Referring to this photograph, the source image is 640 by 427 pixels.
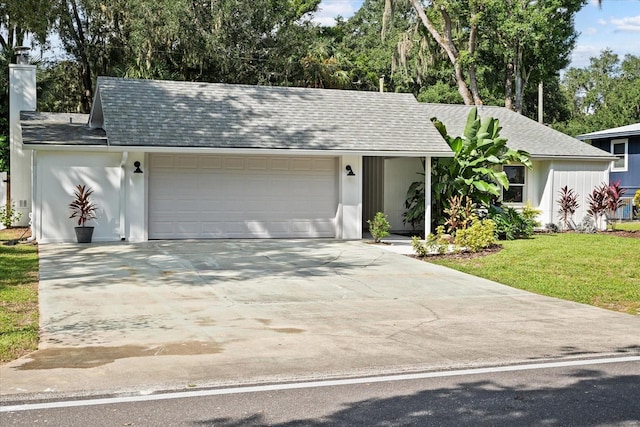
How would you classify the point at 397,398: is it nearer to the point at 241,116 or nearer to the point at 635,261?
the point at 635,261

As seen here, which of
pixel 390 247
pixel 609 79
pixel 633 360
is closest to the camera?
pixel 633 360

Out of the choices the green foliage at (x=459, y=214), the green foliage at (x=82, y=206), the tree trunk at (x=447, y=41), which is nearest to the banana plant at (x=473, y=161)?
the green foliage at (x=459, y=214)

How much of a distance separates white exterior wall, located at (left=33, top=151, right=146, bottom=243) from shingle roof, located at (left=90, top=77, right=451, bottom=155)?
1.03 meters

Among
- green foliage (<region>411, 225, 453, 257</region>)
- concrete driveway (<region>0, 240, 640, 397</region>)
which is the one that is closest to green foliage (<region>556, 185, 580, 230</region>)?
green foliage (<region>411, 225, 453, 257</region>)

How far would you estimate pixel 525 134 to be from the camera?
81.5ft

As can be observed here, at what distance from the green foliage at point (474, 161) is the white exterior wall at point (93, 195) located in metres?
8.02

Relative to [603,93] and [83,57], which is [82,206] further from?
[603,93]

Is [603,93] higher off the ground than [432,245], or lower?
higher

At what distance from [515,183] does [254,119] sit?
9.28m

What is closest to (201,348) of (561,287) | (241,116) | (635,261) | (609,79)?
(561,287)

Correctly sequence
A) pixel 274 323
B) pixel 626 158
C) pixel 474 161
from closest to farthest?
pixel 274 323
pixel 474 161
pixel 626 158

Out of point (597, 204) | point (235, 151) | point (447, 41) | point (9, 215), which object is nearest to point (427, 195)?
point (235, 151)

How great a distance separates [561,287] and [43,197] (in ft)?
39.2

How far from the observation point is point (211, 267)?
13.7m
